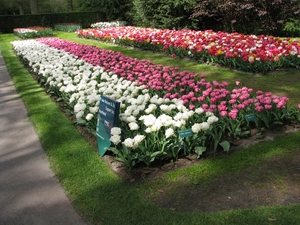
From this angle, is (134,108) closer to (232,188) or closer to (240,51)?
(232,188)

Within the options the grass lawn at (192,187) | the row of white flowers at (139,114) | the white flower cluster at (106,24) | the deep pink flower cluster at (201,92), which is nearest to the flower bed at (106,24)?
the white flower cluster at (106,24)

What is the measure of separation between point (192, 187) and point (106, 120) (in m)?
1.34

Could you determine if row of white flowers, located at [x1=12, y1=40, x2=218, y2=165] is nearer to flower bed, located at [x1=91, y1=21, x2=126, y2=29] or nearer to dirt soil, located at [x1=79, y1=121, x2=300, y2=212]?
dirt soil, located at [x1=79, y1=121, x2=300, y2=212]

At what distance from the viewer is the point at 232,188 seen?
3.20 meters

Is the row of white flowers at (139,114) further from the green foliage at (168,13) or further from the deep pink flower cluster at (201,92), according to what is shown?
the green foliage at (168,13)

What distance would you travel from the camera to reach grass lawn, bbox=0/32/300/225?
282 cm

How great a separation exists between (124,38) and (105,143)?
11059 millimetres

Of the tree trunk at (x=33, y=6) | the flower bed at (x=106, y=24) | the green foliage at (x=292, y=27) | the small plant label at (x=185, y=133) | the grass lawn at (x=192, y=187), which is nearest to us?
the grass lawn at (x=192, y=187)

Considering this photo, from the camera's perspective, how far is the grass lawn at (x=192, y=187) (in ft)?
9.27

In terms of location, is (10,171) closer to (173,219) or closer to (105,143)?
(105,143)

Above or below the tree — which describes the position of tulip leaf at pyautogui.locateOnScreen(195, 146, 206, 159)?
below

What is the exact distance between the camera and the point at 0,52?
16.7m

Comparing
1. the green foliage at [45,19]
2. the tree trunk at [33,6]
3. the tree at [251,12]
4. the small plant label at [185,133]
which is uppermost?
the tree at [251,12]

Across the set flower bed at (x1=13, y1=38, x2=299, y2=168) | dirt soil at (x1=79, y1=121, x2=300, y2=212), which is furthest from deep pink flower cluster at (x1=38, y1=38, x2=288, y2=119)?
dirt soil at (x1=79, y1=121, x2=300, y2=212)
